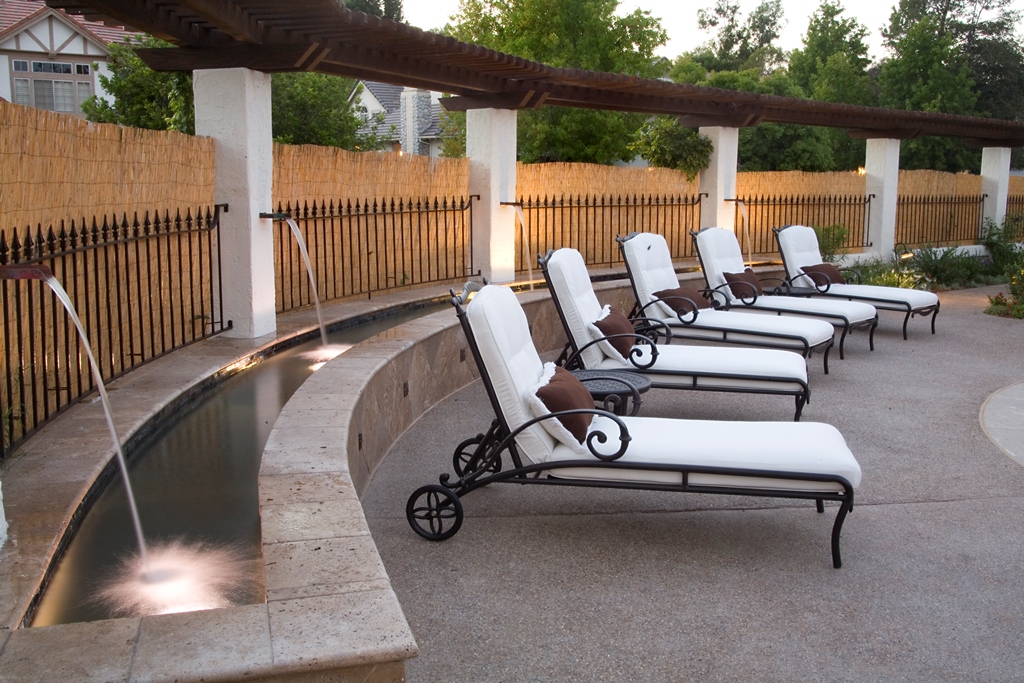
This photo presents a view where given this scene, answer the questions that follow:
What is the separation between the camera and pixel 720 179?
1686cm

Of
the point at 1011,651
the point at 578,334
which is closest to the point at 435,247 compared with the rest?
the point at 578,334

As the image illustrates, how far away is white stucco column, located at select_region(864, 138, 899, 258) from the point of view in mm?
19734

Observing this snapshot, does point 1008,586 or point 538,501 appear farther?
point 538,501

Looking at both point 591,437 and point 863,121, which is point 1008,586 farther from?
point 863,121

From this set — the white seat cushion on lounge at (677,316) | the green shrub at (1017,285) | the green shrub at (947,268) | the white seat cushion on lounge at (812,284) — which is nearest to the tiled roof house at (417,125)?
the green shrub at (947,268)

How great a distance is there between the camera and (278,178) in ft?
33.9

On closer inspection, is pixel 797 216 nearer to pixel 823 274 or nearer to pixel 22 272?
pixel 823 274

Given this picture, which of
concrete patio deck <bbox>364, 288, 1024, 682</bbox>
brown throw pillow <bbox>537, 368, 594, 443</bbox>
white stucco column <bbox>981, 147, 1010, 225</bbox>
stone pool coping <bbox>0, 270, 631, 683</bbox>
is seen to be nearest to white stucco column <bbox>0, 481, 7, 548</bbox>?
stone pool coping <bbox>0, 270, 631, 683</bbox>

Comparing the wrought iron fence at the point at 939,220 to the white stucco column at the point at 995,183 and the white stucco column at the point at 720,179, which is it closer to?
the white stucco column at the point at 995,183

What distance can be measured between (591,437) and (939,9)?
5283 centimetres

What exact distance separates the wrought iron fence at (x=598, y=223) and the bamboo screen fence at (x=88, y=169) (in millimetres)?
6365

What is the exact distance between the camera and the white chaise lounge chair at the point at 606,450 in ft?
15.9

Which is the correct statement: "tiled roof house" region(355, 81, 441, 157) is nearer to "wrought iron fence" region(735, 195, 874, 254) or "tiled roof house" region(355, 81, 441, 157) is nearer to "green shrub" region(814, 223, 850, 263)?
"wrought iron fence" region(735, 195, 874, 254)

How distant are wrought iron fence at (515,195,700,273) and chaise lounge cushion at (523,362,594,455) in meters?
8.84
